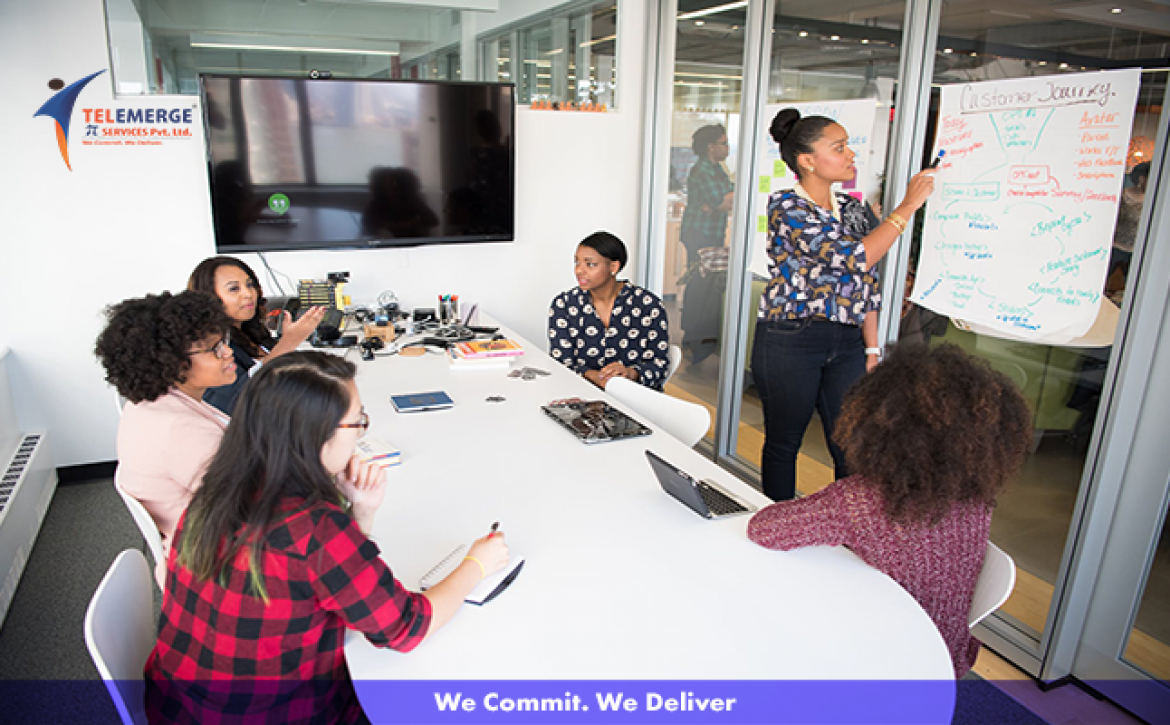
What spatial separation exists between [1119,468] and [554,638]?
1769 millimetres

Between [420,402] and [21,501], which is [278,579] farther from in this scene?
[21,501]

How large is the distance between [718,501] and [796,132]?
137cm

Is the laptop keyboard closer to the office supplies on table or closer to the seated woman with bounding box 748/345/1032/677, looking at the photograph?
the seated woman with bounding box 748/345/1032/677

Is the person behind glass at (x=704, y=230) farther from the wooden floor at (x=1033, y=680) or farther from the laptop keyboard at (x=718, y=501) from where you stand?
the laptop keyboard at (x=718, y=501)

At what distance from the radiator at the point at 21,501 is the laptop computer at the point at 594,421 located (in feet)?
6.51

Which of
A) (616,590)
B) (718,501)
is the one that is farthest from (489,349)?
(616,590)

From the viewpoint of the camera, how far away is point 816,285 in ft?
8.29

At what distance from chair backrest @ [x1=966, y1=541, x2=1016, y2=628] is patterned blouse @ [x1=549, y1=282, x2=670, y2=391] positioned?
5.80ft

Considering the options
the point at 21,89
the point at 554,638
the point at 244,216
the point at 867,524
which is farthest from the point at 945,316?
the point at 21,89

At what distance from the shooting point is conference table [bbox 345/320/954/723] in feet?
4.13

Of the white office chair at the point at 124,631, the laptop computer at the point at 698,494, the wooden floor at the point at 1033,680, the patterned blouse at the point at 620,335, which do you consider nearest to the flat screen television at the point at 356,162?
the patterned blouse at the point at 620,335

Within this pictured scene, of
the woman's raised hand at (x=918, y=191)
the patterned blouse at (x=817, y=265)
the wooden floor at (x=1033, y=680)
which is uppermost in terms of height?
the woman's raised hand at (x=918, y=191)

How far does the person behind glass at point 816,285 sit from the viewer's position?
8.15 feet

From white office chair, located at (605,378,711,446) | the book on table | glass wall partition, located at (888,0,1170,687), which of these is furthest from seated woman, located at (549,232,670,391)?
glass wall partition, located at (888,0,1170,687)
